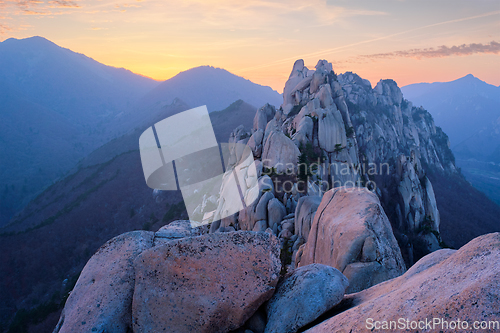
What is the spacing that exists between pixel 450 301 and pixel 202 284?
4568 mm

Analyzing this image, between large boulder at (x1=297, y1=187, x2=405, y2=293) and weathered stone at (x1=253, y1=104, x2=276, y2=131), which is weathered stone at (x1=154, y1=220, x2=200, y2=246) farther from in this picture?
weathered stone at (x1=253, y1=104, x2=276, y2=131)

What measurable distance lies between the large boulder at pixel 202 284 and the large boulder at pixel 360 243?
5.41 metres

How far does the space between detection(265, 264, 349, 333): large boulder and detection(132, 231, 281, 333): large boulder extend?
41cm

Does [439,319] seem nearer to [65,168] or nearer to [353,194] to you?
[353,194]

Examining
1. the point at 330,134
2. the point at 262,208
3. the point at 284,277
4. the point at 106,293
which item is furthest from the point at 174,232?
the point at 330,134

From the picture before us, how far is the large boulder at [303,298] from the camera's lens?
20.0 ft

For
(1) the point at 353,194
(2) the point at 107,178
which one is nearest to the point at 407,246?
(1) the point at 353,194

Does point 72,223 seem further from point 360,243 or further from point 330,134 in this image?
point 360,243

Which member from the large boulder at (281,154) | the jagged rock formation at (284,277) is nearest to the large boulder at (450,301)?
the jagged rock formation at (284,277)

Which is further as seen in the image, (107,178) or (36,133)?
(36,133)

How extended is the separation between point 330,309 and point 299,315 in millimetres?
974

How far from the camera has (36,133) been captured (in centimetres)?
19850

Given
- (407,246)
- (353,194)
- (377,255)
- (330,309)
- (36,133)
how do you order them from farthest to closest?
(36,133) < (407,246) < (353,194) < (377,255) < (330,309)

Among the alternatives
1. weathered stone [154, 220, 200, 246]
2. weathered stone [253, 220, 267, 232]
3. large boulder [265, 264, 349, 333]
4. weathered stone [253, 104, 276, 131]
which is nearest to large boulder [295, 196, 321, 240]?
weathered stone [253, 220, 267, 232]
